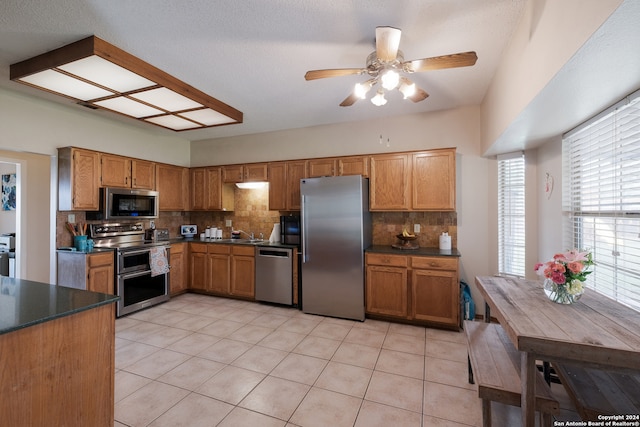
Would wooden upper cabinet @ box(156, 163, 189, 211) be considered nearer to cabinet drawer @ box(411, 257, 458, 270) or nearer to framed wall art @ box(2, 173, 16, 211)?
framed wall art @ box(2, 173, 16, 211)

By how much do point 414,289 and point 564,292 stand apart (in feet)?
5.72

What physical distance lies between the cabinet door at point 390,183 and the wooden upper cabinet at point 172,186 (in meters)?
3.35

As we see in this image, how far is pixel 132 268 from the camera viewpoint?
3.74 m

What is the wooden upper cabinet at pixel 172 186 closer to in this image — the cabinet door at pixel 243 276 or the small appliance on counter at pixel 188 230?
the small appliance on counter at pixel 188 230

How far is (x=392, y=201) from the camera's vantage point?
3643 mm

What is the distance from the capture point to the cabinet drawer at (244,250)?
4215mm

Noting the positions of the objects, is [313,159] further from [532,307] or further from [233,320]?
[532,307]

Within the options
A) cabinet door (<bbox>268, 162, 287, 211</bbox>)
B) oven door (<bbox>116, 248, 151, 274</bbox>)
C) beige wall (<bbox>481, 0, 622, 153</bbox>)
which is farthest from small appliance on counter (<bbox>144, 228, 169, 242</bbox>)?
beige wall (<bbox>481, 0, 622, 153</bbox>)

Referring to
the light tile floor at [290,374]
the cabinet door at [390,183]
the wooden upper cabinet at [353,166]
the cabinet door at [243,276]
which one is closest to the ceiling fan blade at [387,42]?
the cabinet door at [390,183]

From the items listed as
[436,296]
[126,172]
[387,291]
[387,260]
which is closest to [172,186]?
[126,172]

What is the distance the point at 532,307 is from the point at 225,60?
2.93 metres

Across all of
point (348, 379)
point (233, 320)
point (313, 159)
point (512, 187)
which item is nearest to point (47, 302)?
point (348, 379)

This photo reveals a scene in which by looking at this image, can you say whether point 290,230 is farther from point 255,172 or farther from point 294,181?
point 255,172

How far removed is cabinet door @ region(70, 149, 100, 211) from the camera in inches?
136
